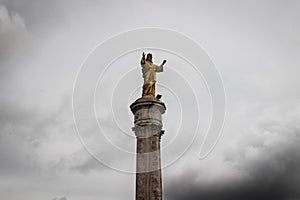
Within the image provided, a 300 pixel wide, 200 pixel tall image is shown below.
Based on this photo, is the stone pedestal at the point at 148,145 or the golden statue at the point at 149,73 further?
the golden statue at the point at 149,73

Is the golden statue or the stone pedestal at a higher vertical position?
the golden statue

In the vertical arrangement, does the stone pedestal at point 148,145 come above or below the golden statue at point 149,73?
below

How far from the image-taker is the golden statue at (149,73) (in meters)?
25.9

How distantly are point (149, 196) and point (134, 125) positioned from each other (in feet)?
15.1

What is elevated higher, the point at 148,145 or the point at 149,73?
the point at 149,73

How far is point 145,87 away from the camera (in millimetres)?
26016

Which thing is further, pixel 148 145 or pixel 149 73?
pixel 149 73

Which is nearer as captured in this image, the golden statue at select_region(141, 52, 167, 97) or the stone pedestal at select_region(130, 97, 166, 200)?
the stone pedestal at select_region(130, 97, 166, 200)

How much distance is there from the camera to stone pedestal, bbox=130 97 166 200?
2270 cm

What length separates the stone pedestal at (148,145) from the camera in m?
22.7

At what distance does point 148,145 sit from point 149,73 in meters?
5.12

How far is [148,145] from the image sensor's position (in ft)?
78.7

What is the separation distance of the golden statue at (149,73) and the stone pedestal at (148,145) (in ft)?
3.23

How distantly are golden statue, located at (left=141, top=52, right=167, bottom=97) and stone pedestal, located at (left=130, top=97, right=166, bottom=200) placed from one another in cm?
98
